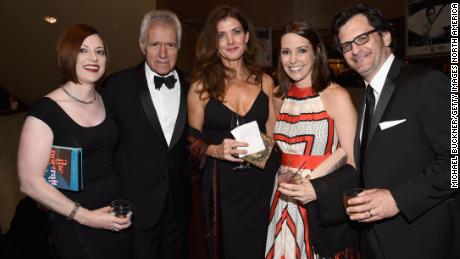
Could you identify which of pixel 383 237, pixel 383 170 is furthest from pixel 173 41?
pixel 383 237

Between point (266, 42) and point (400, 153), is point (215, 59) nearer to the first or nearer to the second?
point (400, 153)

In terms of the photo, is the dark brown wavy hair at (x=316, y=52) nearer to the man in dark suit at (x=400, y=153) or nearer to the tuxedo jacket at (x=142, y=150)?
the man in dark suit at (x=400, y=153)

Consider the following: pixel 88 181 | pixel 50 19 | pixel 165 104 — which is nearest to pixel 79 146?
pixel 88 181

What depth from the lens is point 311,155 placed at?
90.6 inches

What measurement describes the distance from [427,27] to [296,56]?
2.76 metres

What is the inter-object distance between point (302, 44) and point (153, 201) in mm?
1423

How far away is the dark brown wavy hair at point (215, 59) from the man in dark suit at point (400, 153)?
101cm

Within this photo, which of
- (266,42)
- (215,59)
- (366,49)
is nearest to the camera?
(366,49)

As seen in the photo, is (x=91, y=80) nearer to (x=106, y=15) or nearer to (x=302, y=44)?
(x=302, y=44)

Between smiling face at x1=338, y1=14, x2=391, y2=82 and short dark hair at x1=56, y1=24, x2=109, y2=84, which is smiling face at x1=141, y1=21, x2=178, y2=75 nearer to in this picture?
short dark hair at x1=56, y1=24, x2=109, y2=84

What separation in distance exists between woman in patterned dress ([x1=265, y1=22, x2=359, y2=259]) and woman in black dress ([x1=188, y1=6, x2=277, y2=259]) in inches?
10.2

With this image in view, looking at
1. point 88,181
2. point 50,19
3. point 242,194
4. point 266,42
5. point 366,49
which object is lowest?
point 242,194

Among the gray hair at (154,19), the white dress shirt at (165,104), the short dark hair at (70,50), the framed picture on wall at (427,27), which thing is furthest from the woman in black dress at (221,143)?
the framed picture on wall at (427,27)

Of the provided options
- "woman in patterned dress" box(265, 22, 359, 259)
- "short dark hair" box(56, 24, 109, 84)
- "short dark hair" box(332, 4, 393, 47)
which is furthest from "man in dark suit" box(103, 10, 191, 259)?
"short dark hair" box(332, 4, 393, 47)
